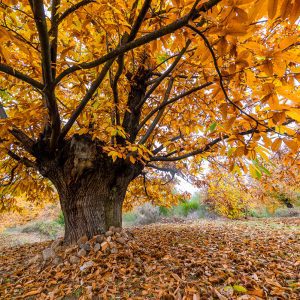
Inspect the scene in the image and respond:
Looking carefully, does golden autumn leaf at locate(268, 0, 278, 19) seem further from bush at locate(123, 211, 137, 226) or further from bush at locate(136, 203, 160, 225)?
bush at locate(123, 211, 137, 226)

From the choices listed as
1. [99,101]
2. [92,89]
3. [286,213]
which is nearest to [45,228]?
[99,101]

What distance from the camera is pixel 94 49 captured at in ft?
6.51

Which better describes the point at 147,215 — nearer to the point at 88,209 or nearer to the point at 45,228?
the point at 45,228

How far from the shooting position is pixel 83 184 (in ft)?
8.82

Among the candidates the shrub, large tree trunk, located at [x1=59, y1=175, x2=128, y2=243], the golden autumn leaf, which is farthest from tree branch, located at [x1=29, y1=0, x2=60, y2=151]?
the shrub

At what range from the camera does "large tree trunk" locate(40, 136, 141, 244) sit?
2625mm

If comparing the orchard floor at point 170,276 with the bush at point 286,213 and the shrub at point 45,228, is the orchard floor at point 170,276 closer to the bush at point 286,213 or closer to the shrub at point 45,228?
the shrub at point 45,228

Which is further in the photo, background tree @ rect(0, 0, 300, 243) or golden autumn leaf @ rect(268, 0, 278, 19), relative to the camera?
background tree @ rect(0, 0, 300, 243)

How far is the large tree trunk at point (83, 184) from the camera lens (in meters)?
2.62

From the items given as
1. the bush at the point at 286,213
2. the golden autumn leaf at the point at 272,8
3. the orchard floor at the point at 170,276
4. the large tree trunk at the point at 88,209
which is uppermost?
the golden autumn leaf at the point at 272,8

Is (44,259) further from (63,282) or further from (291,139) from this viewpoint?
(291,139)

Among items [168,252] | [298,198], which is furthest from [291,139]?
[298,198]

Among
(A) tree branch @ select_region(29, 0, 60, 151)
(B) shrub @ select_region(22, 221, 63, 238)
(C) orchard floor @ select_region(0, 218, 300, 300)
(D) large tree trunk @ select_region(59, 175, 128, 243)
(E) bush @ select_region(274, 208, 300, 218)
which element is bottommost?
(E) bush @ select_region(274, 208, 300, 218)

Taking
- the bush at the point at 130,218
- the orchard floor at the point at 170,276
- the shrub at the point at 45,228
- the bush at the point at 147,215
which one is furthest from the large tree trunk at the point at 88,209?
the shrub at the point at 45,228
